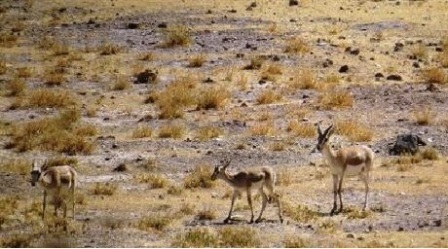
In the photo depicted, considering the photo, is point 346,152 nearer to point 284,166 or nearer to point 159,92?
point 284,166

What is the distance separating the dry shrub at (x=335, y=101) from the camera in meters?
Result: 23.3

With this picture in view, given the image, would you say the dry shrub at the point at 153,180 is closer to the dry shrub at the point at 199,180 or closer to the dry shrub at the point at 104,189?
the dry shrub at the point at 199,180

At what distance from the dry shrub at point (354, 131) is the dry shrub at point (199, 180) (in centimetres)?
442

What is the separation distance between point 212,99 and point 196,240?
34.4ft

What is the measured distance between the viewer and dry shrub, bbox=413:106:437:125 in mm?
21719

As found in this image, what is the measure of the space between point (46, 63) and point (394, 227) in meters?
17.2

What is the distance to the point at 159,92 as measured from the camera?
80.9ft

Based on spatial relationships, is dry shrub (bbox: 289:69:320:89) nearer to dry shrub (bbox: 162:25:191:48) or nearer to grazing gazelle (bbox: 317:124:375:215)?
dry shrub (bbox: 162:25:191:48)

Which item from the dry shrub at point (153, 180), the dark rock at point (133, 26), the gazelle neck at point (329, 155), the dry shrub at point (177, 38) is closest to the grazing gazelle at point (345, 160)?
the gazelle neck at point (329, 155)

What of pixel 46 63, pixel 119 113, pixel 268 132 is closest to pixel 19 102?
pixel 119 113

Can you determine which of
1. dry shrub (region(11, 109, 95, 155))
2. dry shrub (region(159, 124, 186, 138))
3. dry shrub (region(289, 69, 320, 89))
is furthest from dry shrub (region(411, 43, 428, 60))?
dry shrub (region(11, 109, 95, 155))

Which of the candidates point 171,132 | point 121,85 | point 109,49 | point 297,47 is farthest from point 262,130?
point 109,49

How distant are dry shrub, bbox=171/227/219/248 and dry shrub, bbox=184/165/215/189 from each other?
325 cm

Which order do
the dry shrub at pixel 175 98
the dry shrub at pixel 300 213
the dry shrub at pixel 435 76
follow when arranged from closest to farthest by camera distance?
the dry shrub at pixel 300 213 < the dry shrub at pixel 175 98 < the dry shrub at pixel 435 76
